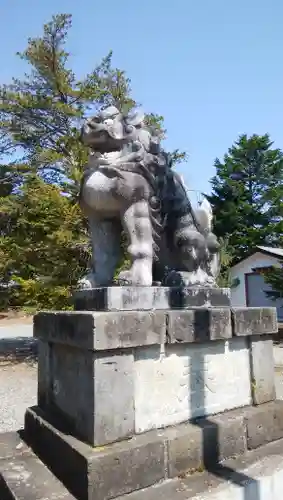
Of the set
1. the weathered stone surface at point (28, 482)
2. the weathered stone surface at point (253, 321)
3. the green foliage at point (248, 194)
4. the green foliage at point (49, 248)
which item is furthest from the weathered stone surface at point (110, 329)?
the green foliage at point (248, 194)

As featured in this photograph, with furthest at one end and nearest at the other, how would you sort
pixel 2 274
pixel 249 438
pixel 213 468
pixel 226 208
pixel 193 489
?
pixel 226 208
pixel 2 274
pixel 249 438
pixel 213 468
pixel 193 489

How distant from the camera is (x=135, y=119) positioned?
10.9 ft

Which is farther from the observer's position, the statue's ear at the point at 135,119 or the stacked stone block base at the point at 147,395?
the statue's ear at the point at 135,119

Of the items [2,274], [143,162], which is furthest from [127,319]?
[2,274]

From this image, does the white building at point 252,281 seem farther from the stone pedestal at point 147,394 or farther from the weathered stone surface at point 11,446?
the weathered stone surface at point 11,446

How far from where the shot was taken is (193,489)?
2359 millimetres

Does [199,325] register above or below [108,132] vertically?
below

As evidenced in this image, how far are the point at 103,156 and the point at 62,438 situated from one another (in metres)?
2.02

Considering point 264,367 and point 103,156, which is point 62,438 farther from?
point 103,156

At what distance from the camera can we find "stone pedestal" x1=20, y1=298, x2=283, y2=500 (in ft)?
7.53

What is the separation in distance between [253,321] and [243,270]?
55.7 ft

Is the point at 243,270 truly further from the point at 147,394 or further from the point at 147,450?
the point at 147,450

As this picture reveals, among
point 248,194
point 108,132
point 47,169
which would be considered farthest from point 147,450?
point 248,194

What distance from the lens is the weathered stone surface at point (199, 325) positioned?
2.66 m
